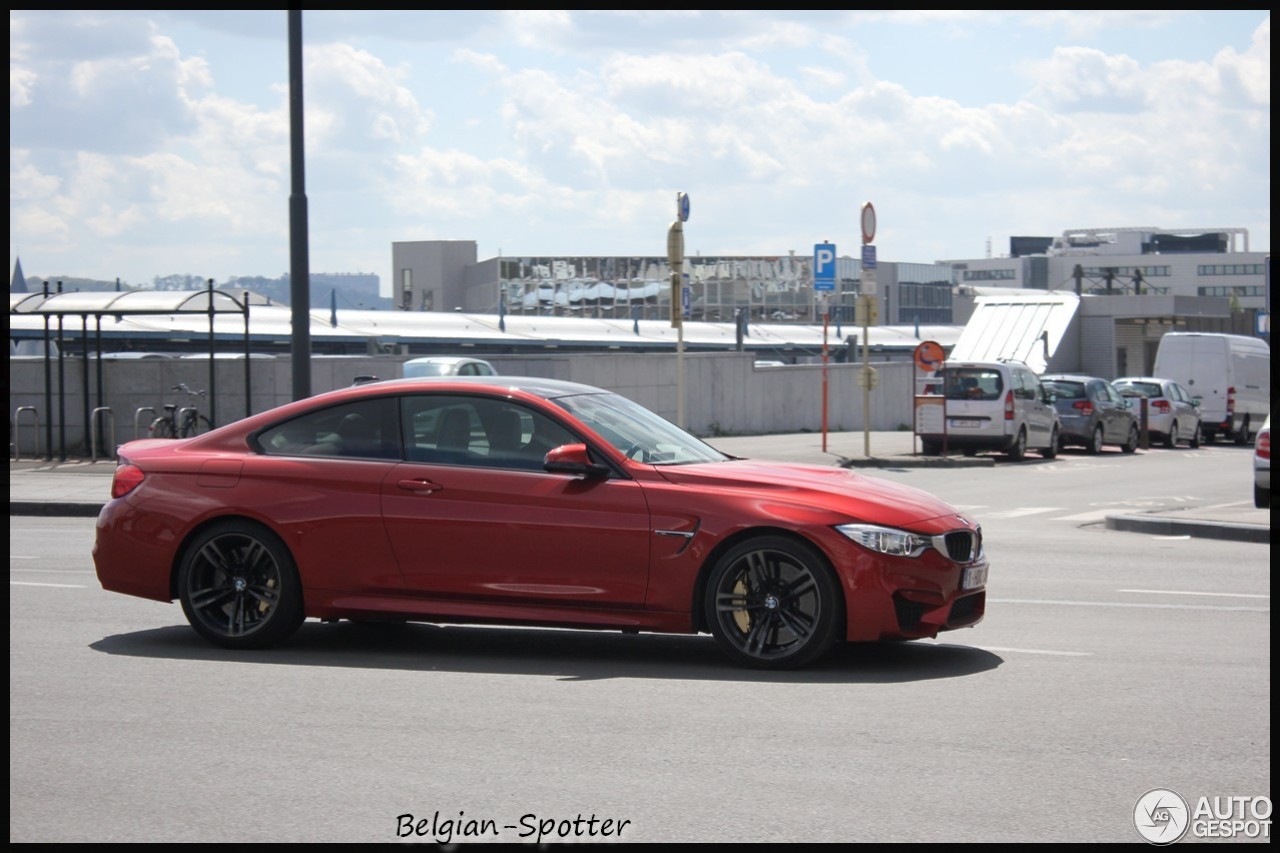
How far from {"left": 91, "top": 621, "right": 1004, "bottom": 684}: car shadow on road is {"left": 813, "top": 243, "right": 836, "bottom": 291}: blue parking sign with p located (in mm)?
20962

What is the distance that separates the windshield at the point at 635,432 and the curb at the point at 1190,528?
8787 millimetres

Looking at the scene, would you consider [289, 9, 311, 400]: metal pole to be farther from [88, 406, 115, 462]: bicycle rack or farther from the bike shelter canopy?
[88, 406, 115, 462]: bicycle rack

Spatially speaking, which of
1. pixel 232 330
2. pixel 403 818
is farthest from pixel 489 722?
pixel 232 330

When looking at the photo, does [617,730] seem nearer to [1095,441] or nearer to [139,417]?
[139,417]

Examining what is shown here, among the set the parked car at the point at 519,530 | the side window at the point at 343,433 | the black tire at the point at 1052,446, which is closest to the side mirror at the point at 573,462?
the parked car at the point at 519,530

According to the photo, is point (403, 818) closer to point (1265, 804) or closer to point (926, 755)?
point (926, 755)

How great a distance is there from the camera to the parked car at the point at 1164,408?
3625 centimetres

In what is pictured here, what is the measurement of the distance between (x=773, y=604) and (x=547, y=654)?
135cm

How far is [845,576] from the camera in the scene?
7.63m

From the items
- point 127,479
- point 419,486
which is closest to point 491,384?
point 419,486

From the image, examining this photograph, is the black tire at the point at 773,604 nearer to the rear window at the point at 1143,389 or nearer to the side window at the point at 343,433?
the side window at the point at 343,433

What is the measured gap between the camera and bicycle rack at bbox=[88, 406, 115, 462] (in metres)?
23.7

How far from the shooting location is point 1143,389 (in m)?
36.4

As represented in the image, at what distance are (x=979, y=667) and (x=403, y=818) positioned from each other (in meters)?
3.73
